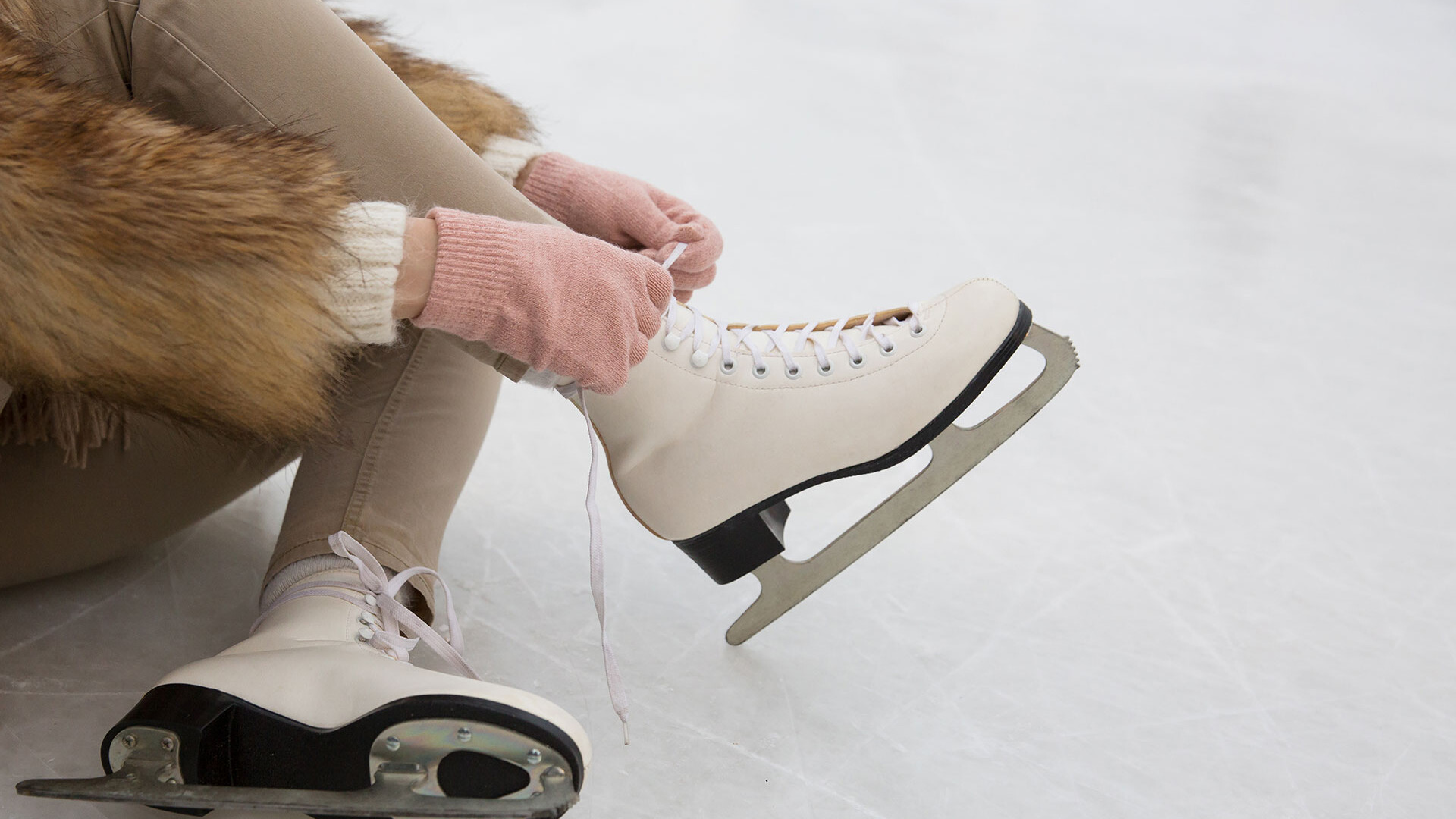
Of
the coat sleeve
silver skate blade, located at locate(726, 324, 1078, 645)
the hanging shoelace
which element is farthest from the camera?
silver skate blade, located at locate(726, 324, 1078, 645)

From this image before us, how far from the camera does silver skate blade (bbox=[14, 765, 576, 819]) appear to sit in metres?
0.53

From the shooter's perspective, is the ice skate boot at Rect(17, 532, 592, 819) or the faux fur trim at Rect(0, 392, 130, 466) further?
the faux fur trim at Rect(0, 392, 130, 466)

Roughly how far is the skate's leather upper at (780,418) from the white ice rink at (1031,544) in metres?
0.03

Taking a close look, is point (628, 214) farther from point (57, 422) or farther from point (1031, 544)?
point (1031, 544)

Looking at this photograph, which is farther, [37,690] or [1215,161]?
[1215,161]

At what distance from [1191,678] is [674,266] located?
0.49m

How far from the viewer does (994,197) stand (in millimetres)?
1959

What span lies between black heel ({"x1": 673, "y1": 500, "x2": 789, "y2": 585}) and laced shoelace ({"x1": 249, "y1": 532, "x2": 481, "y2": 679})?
0.17 metres

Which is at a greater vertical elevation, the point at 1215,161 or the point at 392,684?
the point at 392,684

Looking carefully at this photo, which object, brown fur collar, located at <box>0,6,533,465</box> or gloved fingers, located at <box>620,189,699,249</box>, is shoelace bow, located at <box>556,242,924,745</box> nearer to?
gloved fingers, located at <box>620,189,699,249</box>

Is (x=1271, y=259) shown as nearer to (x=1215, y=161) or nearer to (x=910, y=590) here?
(x=1215, y=161)

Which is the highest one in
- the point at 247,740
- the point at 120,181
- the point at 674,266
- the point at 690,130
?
the point at 120,181

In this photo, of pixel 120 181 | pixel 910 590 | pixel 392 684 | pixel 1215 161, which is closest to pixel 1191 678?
pixel 910 590

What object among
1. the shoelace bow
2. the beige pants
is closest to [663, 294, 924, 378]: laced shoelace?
the shoelace bow
